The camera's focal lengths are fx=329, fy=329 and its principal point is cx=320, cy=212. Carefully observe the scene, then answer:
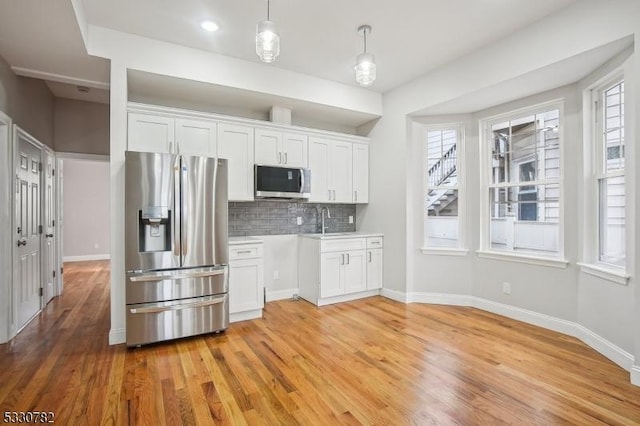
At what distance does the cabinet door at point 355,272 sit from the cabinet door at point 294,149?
1.39m

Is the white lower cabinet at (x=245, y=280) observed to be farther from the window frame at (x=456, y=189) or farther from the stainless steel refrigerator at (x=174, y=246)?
the window frame at (x=456, y=189)

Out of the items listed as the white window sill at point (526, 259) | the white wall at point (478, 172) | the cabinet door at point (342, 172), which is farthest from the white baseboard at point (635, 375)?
the cabinet door at point (342, 172)

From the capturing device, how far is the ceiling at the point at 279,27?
271 cm

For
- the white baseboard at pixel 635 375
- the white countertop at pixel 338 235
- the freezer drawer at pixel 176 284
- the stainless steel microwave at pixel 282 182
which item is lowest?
the white baseboard at pixel 635 375

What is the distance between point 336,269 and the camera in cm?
435

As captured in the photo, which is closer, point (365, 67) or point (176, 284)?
point (365, 67)

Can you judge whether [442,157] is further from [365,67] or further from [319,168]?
[365,67]

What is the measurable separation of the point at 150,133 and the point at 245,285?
191 centimetres

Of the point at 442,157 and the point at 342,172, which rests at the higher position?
the point at 442,157

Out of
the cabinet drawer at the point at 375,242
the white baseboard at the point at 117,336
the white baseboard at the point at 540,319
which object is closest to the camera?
the white baseboard at the point at 540,319

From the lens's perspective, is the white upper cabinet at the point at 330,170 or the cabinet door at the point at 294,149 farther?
the white upper cabinet at the point at 330,170

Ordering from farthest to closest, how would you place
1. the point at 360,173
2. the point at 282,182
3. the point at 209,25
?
the point at 360,173 → the point at 282,182 → the point at 209,25

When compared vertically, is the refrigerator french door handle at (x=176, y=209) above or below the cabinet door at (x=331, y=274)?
above

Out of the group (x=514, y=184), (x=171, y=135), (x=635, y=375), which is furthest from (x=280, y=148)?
(x=635, y=375)
